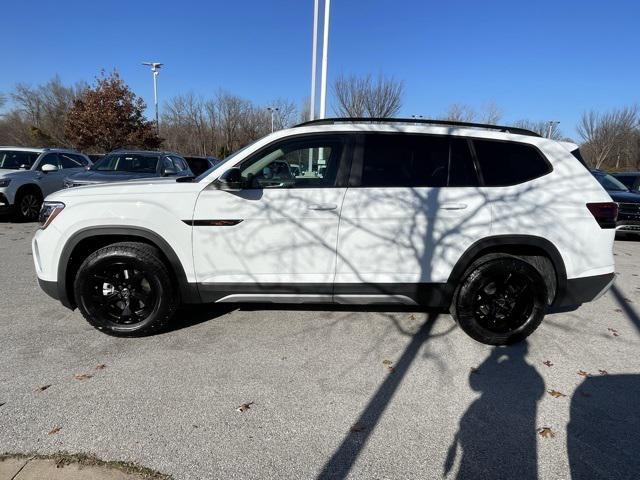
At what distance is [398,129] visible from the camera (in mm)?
3746

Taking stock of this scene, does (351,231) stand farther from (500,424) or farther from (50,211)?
(50,211)

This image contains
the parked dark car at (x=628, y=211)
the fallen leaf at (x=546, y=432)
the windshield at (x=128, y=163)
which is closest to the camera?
the fallen leaf at (x=546, y=432)

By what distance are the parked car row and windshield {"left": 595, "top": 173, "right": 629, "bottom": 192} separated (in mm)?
10310

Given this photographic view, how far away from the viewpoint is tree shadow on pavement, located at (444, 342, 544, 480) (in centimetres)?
232

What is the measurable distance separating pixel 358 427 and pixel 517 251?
7.41ft

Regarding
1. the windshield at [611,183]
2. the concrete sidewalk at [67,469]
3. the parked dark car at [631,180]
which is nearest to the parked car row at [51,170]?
the concrete sidewalk at [67,469]

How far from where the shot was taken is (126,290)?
3.73m

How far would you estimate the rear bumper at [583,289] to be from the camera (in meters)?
3.70

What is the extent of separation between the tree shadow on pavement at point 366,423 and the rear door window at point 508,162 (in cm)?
165

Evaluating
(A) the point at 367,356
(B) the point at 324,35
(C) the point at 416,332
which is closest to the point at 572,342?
(C) the point at 416,332

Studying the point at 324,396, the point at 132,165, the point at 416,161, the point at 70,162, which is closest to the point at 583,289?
the point at 416,161

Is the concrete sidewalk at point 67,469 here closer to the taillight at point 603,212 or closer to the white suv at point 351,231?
the white suv at point 351,231

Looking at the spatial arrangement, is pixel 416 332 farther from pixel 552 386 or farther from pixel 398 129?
pixel 398 129

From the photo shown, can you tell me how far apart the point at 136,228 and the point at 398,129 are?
8.12 ft
